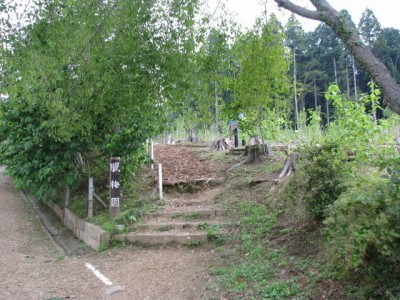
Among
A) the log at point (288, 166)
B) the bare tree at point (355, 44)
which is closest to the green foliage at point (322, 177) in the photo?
the bare tree at point (355, 44)

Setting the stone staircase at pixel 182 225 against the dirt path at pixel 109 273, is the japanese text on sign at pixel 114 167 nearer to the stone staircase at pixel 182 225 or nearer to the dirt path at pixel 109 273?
the stone staircase at pixel 182 225

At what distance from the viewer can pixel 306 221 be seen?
19.1 ft

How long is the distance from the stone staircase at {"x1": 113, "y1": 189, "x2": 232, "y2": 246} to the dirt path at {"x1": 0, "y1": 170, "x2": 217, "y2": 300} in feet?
0.75

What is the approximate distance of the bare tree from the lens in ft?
12.8

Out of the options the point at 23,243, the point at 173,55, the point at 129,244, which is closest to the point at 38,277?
the point at 129,244

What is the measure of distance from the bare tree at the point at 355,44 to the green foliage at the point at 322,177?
1.44 meters

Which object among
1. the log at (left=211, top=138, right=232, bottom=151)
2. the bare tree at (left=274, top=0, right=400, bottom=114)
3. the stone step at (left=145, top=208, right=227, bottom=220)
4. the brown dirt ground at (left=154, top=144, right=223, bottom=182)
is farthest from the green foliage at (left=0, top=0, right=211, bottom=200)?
the log at (left=211, top=138, right=232, bottom=151)

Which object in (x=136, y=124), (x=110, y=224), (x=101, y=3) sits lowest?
(x=110, y=224)

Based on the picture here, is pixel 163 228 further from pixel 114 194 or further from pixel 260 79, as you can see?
pixel 260 79

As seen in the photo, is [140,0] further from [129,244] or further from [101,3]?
[129,244]

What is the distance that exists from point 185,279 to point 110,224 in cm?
301

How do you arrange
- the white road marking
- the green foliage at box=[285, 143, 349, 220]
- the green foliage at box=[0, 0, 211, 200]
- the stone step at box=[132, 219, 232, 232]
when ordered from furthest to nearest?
the stone step at box=[132, 219, 232, 232] → the white road marking → the green foliage at box=[285, 143, 349, 220] → the green foliage at box=[0, 0, 211, 200]

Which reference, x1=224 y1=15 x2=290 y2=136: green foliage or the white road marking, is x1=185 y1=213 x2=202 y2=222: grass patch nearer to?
the white road marking

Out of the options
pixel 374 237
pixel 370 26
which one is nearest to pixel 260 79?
pixel 374 237
